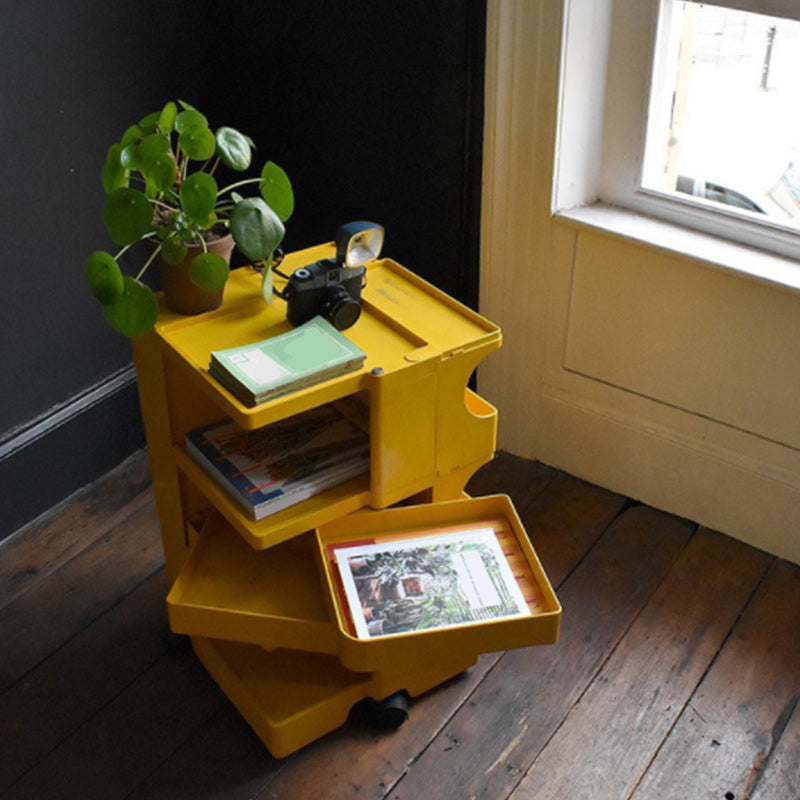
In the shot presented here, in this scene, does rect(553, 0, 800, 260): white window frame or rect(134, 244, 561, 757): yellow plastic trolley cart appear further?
rect(553, 0, 800, 260): white window frame

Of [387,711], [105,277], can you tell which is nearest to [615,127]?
[105,277]

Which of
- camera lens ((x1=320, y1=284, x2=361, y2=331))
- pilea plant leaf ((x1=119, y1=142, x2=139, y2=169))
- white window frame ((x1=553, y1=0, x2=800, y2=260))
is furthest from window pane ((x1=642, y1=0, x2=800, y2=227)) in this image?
pilea plant leaf ((x1=119, y1=142, x2=139, y2=169))

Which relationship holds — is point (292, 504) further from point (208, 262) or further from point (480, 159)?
point (480, 159)

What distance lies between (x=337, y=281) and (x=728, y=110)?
84 cm

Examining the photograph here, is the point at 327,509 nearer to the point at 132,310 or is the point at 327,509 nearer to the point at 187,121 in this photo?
the point at 132,310

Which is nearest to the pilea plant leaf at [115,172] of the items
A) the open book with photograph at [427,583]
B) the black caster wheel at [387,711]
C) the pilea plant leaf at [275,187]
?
the pilea plant leaf at [275,187]

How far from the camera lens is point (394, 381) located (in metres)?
1.61

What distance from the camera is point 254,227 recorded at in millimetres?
1587

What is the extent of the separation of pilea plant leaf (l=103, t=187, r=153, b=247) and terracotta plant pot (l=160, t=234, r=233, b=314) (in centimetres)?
11

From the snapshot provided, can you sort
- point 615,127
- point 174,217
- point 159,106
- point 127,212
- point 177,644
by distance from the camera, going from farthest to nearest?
point 159,106
point 615,127
point 177,644
point 174,217
point 127,212

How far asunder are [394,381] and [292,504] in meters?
0.26

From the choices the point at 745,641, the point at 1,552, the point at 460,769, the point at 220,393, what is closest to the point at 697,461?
the point at 745,641

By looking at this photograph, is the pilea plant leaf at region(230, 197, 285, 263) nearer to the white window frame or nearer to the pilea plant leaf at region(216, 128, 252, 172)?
the pilea plant leaf at region(216, 128, 252, 172)

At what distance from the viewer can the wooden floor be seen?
176cm
